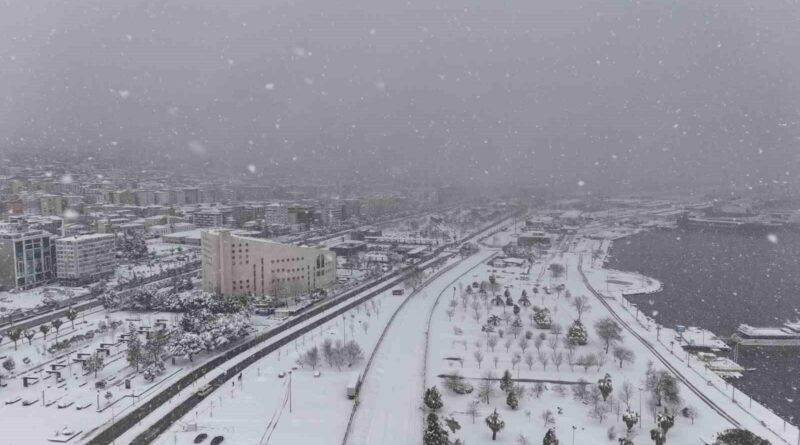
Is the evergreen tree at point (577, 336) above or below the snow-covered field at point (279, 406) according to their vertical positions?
above

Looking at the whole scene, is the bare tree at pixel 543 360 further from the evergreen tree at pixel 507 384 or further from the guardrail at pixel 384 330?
the guardrail at pixel 384 330

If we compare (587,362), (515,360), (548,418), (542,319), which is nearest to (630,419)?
(548,418)

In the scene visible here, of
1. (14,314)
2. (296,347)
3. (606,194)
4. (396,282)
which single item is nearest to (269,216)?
(396,282)

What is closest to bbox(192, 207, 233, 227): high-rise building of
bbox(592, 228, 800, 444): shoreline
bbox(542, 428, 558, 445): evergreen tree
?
bbox(592, 228, 800, 444): shoreline

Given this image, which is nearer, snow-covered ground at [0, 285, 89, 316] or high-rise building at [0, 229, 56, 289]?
snow-covered ground at [0, 285, 89, 316]

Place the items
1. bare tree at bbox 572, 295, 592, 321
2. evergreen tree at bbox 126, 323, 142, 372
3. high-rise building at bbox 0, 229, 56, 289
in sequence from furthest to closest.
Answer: high-rise building at bbox 0, 229, 56, 289, bare tree at bbox 572, 295, 592, 321, evergreen tree at bbox 126, 323, 142, 372

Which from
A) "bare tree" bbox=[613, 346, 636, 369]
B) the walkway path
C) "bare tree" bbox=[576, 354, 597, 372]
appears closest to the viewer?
the walkway path

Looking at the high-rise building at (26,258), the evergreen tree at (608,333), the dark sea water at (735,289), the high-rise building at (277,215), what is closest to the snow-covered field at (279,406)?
the evergreen tree at (608,333)

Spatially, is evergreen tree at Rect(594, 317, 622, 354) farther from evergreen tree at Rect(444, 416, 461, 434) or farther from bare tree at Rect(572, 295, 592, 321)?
evergreen tree at Rect(444, 416, 461, 434)
